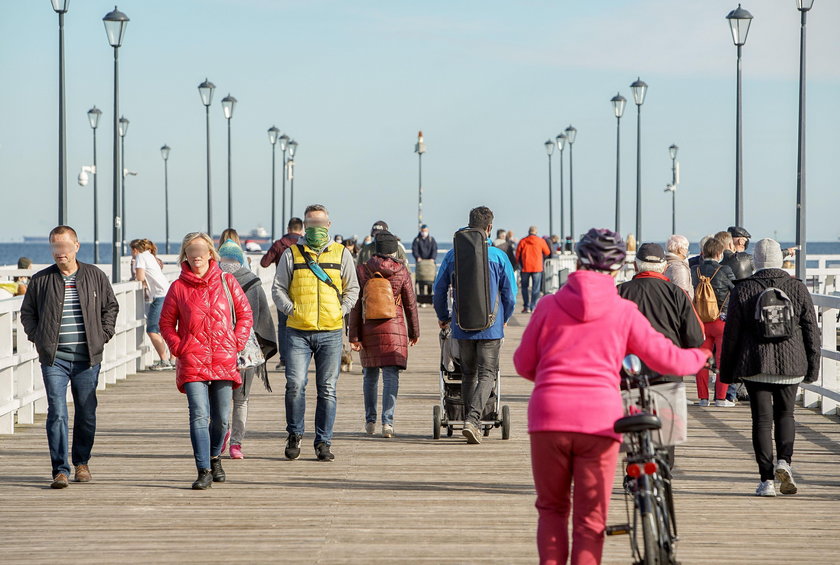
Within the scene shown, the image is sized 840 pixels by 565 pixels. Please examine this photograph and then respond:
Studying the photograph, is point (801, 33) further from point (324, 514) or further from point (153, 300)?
point (324, 514)

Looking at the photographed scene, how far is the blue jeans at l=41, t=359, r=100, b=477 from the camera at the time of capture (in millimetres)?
8641

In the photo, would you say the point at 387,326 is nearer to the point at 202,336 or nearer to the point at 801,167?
the point at 202,336

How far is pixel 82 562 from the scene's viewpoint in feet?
21.7

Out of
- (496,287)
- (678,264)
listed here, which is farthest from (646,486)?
(678,264)

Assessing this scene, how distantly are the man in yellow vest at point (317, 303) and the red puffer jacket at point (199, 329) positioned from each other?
1039mm

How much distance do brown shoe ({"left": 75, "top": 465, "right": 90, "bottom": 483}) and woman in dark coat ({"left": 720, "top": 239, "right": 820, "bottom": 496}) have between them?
4.22 meters

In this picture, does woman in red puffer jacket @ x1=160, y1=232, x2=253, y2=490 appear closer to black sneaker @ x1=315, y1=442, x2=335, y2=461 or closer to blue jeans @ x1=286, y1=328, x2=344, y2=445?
blue jeans @ x1=286, y1=328, x2=344, y2=445

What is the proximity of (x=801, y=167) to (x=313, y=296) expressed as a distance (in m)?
14.3

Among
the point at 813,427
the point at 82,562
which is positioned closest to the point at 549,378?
the point at 82,562

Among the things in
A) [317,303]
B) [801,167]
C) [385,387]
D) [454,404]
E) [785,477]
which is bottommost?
[785,477]

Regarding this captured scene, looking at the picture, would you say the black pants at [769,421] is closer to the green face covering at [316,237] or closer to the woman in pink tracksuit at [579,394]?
the green face covering at [316,237]

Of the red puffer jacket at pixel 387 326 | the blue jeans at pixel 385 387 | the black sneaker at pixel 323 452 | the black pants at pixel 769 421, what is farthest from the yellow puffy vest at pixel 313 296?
the black pants at pixel 769 421

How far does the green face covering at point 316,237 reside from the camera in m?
9.58

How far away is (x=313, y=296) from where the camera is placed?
955cm
